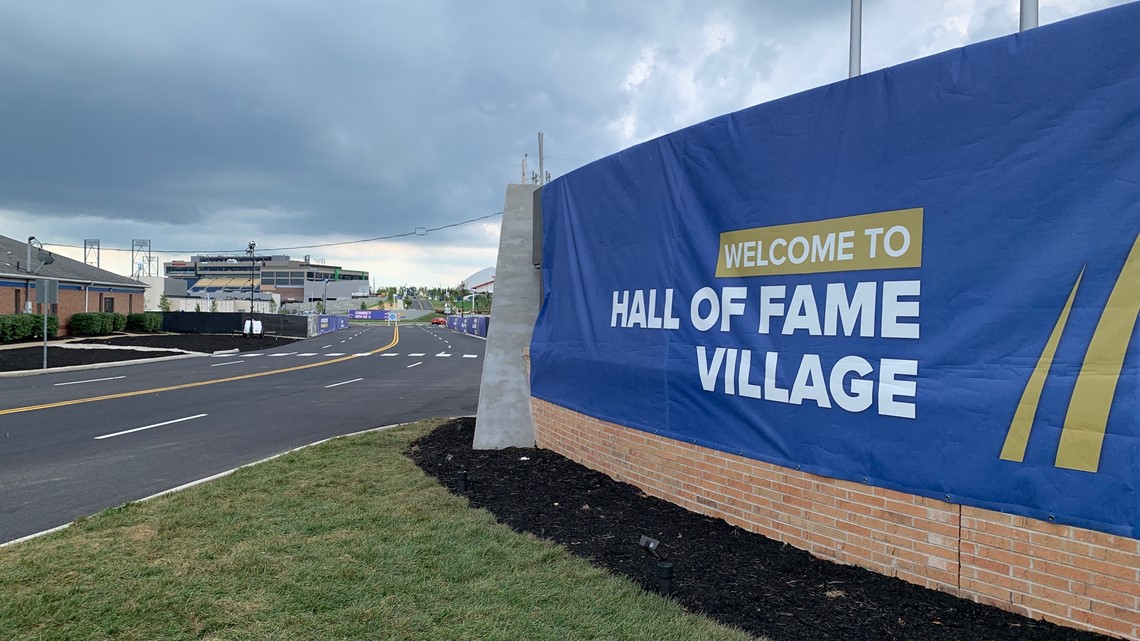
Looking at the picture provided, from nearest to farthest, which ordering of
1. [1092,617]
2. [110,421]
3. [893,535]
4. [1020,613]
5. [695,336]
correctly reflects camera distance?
[1092,617] < [1020,613] < [893,535] < [695,336] < [110,421]

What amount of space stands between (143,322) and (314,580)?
56401 mm

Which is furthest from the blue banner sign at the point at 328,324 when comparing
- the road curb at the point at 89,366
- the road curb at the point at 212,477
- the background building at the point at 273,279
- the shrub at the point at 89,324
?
the background building at the point at 273,279

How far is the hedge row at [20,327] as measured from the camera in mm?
35741

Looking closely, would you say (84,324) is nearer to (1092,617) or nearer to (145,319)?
(145,319)

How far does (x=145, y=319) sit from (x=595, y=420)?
55.1 m

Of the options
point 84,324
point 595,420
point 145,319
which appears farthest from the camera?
point 145,319

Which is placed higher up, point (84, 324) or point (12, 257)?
point (12, 257)

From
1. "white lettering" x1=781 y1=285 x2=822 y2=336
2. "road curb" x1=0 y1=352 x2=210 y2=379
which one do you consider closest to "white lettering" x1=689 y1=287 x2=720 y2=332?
"white lettering" x1=781 y1=285 x2=822 y2=336

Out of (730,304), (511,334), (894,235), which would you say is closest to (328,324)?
(511,334)

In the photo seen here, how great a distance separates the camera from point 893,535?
4496 mm

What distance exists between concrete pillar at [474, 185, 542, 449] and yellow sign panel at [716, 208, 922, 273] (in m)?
4.69

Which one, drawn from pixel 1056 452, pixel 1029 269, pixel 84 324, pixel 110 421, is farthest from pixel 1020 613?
pixel 84 324

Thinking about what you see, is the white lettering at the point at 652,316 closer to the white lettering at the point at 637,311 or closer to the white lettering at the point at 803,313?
the white lettering at the point at 637,311

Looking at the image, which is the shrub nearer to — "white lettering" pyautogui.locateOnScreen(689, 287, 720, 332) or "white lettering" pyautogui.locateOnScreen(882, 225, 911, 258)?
"white lettering" pyautogui.locateOnScreen(689, 287, 720, 332)
